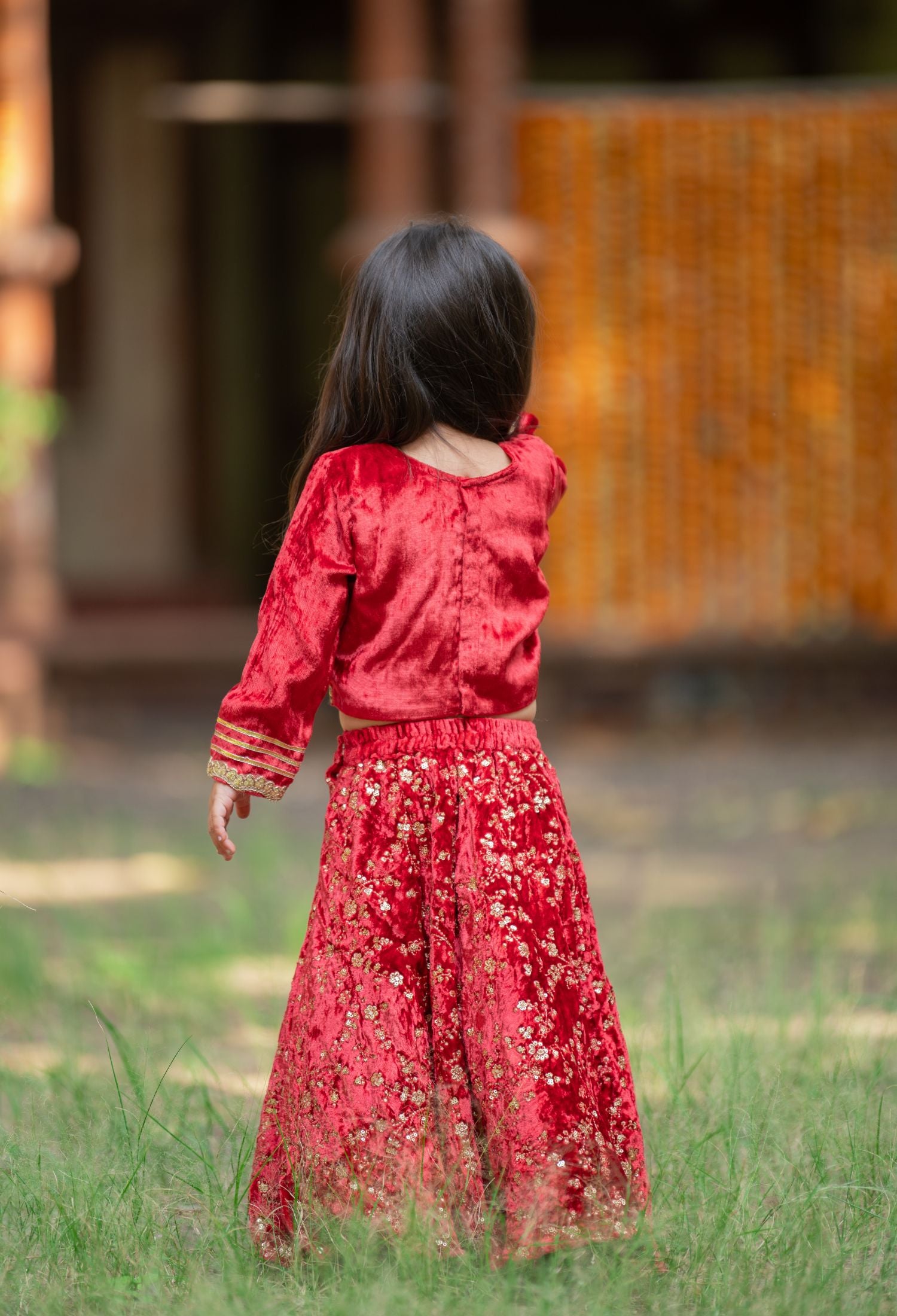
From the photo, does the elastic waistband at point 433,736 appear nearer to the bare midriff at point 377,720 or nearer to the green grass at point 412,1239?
the bare midriff at point 377,720

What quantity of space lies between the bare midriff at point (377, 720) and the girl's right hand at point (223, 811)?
160 mm

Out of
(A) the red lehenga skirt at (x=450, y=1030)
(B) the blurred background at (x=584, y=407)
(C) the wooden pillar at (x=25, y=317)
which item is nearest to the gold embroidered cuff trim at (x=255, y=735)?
(A) the red lehenga skirt at (x=450, y=1030)

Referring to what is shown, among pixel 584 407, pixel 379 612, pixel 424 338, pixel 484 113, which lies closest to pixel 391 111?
pixel 484 113

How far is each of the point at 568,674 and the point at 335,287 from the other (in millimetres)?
3202

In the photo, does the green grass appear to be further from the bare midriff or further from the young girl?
the bare midriff

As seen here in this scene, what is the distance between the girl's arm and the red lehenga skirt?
0.36 ft

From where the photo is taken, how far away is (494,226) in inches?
245

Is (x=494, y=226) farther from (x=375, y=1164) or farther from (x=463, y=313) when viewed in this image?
(x=375, y=1164)

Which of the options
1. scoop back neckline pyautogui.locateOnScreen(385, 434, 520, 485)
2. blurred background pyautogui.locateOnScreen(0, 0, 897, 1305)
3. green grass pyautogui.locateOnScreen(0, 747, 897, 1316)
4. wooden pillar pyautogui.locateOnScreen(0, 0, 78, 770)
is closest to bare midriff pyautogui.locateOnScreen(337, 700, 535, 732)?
scoop back neckline pyautogui.locateOnScreen(385, 434, 520, 485)

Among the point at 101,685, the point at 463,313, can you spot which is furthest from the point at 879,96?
the point at 463,313

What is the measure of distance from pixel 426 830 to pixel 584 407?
15.8 ft

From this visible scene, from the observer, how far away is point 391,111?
622 cm

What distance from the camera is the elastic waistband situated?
2082 millimetres

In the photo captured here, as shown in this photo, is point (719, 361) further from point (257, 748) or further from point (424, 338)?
point (257, 748)
